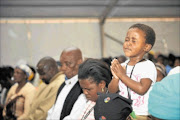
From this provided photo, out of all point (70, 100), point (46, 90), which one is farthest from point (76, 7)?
point (70, 100)

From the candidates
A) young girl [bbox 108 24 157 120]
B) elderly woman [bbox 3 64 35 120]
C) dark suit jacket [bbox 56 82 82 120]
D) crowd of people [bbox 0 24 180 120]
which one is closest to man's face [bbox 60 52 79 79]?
crowd of people [bbox 0 24 180 120]

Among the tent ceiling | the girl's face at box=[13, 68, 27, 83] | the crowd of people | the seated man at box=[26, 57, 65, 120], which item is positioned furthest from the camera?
the tent ceiling

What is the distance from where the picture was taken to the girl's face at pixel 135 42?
206cm

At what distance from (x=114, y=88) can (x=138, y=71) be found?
0.23m

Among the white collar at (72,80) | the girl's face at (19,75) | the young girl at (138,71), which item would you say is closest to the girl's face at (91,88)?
the young girl at (138,71)

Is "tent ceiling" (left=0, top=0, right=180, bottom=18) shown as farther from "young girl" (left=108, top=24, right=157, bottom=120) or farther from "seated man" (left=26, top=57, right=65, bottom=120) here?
"young girl" (left=108, top=24, right=157, bottom=120)

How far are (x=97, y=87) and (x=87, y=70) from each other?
0.60 ft

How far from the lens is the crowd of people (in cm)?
136

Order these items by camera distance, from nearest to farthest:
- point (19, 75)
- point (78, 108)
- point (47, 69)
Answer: point (78, 108), point (47, 69), point (19, 75)

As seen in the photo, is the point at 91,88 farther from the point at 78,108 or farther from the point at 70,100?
the point at 70,100

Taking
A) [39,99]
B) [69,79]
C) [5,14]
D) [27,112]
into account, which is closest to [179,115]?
[69,79]

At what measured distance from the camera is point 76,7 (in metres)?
9.35

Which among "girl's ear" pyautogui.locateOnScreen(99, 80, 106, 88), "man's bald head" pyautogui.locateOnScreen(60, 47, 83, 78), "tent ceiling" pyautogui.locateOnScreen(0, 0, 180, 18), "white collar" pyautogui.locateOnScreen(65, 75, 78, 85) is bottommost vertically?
"white collar" pyautogui.locateOnScreen(65, 75, 78, 85)

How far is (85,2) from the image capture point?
907 cm
